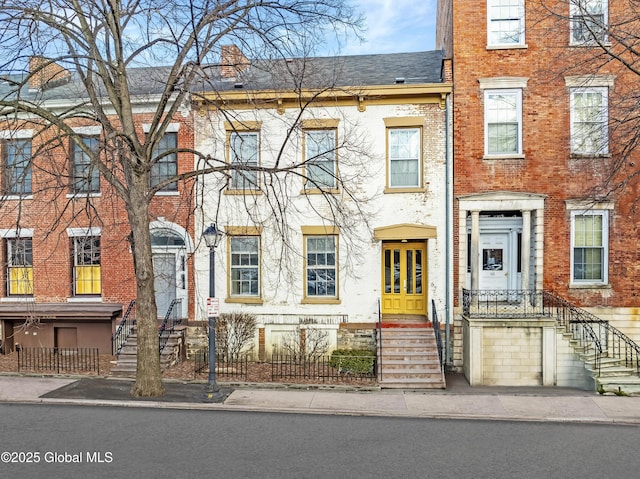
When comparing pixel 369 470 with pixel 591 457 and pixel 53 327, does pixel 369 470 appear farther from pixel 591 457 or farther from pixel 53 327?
pixel 53 327

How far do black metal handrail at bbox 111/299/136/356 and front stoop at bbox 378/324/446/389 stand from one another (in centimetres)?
826

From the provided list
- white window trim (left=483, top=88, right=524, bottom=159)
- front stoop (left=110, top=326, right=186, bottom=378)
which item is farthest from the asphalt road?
white window trim (left=483, top=88, right=524, bottom=159)

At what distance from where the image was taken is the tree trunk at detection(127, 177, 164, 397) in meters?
11.0

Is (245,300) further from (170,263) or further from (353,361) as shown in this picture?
(353,361)

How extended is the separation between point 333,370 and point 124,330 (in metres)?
7.14

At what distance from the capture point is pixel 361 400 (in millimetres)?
11031

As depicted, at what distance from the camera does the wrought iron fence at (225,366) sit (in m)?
13.1

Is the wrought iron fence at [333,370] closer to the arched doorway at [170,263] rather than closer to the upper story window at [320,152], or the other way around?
the arched doorway at [170,263]

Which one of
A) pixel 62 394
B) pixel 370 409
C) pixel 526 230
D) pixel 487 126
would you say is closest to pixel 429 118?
pixel 487 126

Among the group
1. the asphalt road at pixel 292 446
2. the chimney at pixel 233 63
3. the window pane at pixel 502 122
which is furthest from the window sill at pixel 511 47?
the asphalt road at pixel 292 446

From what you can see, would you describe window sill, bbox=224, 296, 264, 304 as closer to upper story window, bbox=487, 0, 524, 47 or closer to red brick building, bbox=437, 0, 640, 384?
red brick building, bbox=437, 0, 640, 384

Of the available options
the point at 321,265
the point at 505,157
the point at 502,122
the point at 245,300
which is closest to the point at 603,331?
the point at 505,157

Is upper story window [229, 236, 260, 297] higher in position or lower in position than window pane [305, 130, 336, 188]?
lower

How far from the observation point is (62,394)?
11.2 metres
